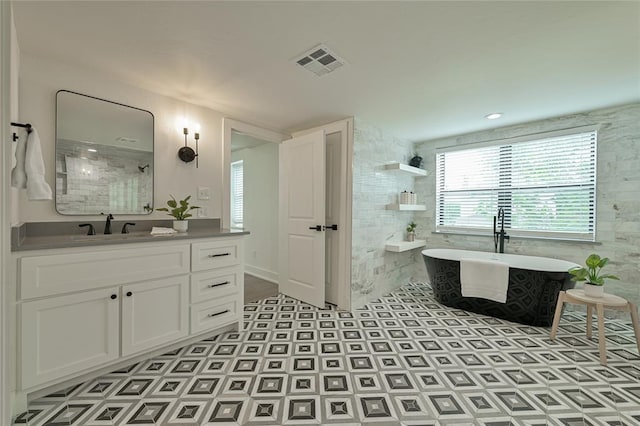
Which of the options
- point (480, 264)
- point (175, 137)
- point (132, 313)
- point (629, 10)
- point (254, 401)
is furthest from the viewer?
point (480, 264)

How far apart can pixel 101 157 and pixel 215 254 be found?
122 cm

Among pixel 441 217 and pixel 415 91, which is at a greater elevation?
pixel 415 91

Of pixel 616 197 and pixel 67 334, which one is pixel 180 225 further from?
pixel 616 197

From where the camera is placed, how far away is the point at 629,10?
58.2 inches

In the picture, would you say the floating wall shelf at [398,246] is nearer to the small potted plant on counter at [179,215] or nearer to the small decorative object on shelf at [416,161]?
the small decorative object on shelf at [416,161]

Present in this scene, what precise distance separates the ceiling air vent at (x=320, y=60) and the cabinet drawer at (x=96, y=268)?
1.68 meters

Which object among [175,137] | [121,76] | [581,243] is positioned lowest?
[581,243]

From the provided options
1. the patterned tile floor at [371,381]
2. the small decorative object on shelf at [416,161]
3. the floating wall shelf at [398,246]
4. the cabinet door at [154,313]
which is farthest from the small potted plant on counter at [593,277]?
the cabinet door at [154,313]

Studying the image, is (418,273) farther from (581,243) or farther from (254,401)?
(254,401)

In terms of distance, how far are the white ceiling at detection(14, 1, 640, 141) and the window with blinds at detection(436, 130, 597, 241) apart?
0.59 metres

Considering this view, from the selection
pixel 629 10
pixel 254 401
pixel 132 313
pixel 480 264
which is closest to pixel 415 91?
pixel 629 10

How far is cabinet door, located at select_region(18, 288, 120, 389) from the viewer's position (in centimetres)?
152

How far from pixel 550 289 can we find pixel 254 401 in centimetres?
279

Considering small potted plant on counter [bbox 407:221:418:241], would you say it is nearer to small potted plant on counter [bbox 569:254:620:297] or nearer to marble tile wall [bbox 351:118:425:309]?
marble tile wall [bbox 351:118:425:309]
